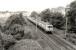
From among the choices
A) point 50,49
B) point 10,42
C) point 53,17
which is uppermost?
point 53,17

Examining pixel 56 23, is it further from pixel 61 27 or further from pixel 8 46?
pixel 8 46

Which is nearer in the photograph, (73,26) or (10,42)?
(10,42)

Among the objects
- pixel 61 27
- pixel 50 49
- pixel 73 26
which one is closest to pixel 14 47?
pixel 50 49

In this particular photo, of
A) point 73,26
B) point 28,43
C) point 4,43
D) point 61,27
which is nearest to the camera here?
point 4,43

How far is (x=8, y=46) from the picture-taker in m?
18.1

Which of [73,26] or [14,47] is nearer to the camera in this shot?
[14,47]

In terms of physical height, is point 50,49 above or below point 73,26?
below

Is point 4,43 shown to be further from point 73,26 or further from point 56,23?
point 56,23

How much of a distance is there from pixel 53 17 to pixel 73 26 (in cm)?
1291

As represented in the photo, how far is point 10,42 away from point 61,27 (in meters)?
26.2

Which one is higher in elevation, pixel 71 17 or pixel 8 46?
pixel 71 17

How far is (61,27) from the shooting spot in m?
41.5

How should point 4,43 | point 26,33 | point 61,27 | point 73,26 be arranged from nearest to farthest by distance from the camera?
point 4,43 < point 26,33 < point 73,26 < point 61,27

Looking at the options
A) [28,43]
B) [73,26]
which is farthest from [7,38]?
[73,26]
